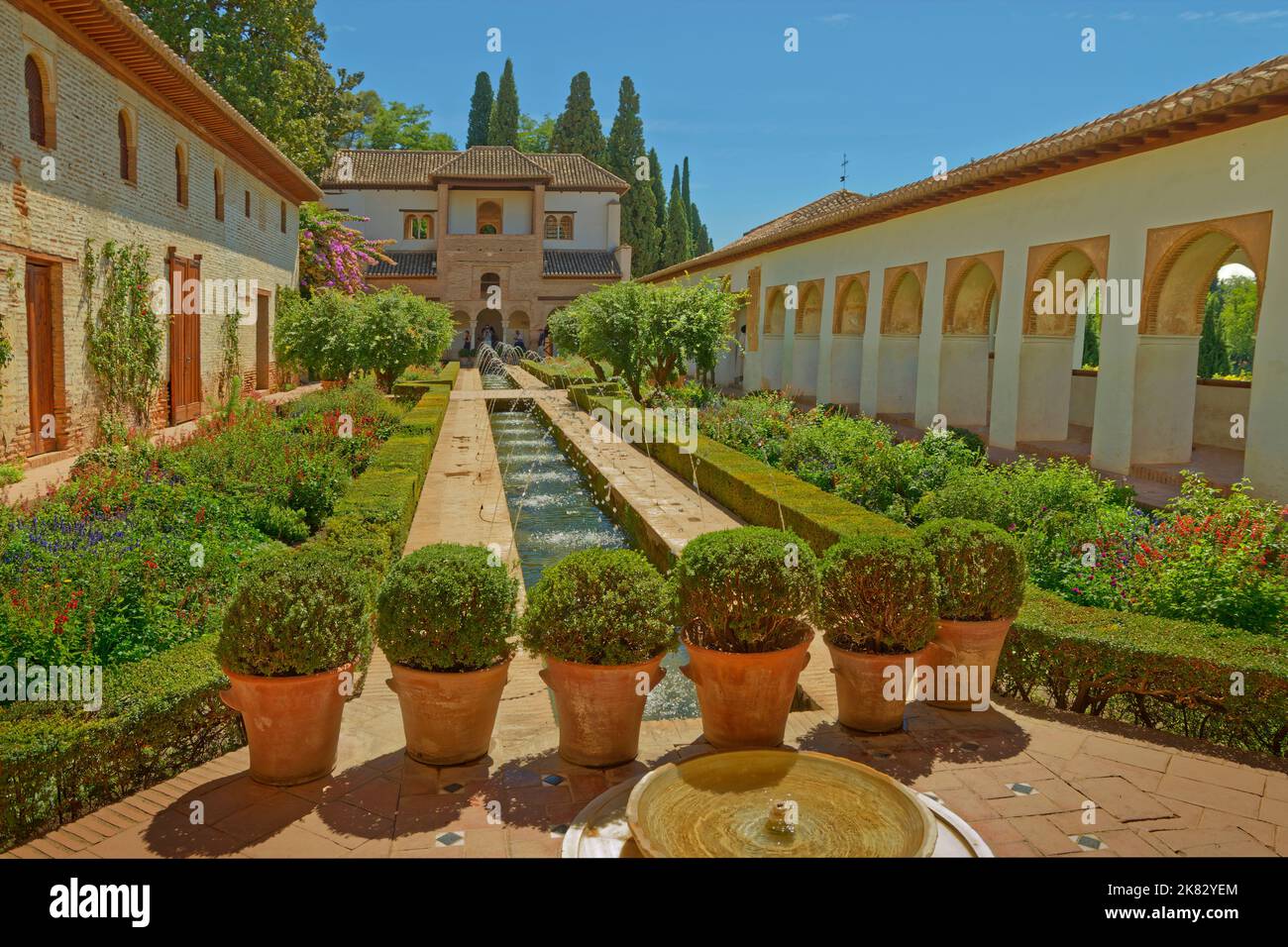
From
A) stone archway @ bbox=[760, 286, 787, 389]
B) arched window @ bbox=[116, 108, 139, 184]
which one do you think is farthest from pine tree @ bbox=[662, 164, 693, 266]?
arched window @ bbox=[116, 108, 139, 184]

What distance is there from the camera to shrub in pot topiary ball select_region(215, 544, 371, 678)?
3.94 metres

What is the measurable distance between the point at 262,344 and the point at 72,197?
11045 millimetres

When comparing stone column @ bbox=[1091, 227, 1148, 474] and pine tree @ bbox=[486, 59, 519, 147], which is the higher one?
pine tree @ bbox=[486, 59, 519, 147]

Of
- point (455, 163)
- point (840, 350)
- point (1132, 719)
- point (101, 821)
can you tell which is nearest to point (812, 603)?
point (1132, 719)

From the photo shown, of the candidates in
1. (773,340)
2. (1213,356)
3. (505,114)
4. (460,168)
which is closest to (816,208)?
(773,340)

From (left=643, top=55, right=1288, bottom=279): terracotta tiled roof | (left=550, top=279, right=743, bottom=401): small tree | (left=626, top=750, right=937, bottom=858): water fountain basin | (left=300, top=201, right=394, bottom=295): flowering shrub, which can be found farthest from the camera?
(left=300, top=201, right=394, bottom=295): flowering shrub

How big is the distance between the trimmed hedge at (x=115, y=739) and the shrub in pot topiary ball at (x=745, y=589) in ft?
5.14

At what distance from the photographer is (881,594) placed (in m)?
4.58

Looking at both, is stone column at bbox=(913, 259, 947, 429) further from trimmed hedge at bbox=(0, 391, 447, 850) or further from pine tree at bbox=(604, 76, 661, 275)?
pine tree at bbox=(604, 76, 661, 275)

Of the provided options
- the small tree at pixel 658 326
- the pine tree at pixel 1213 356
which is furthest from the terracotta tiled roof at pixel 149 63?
the pine tree at pixel 1213 356

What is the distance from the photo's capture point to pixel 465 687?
4.17m

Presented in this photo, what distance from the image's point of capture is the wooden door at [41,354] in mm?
11227
